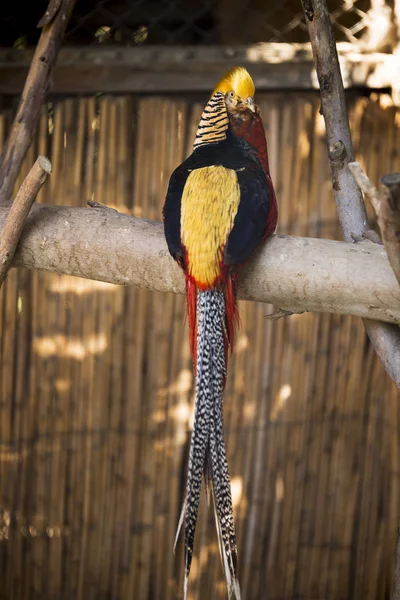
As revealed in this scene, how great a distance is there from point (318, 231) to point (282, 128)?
37 cm

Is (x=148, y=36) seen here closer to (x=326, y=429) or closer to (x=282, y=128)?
(x=282, y=128)

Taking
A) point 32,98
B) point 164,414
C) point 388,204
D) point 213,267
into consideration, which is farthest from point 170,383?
point 388,204

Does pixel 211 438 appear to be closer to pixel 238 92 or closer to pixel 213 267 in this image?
pixel 213 267

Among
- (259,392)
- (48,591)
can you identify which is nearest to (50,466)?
(48,591)

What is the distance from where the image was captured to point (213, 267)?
5.14 ft

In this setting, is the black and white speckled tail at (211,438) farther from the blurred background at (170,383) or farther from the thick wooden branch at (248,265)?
the blurred background at (170,383)

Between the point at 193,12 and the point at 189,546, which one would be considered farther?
the point at 193,12

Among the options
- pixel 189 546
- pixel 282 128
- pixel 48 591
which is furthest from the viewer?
pixel 48 591

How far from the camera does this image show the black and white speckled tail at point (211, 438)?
1.52 m

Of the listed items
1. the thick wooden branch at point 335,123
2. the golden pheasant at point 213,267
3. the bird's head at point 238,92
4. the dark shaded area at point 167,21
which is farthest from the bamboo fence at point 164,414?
the golden pheasant at point 213,267

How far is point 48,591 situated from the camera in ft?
9.34

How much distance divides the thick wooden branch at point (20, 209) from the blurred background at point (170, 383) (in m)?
0.91

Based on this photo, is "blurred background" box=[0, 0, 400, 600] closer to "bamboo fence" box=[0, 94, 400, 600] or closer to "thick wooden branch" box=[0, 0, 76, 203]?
"bamboo fence" box=[0, 94, 400, 600]

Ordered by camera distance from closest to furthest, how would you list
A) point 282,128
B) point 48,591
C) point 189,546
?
point 189,546 → point 282,128 → point 48,591
